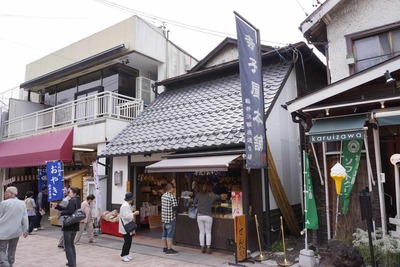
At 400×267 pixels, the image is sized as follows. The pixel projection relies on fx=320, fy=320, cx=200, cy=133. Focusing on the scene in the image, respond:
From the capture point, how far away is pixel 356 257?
21.8 feet

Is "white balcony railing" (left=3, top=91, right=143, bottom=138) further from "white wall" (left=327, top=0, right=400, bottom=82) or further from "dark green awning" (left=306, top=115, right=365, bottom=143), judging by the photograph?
"dark green awning" (left=306, top=115, right=365, bottom=143)

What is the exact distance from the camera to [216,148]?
375 inches

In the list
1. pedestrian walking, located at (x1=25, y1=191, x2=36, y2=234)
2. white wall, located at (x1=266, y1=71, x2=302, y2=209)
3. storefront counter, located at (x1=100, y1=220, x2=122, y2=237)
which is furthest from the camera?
pedestrian walking, located at (x1=25, y1=191, x2=36, y2=234)

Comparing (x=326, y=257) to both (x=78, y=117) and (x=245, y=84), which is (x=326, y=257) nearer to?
(x=245, y=84)

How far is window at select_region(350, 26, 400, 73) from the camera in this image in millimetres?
8570

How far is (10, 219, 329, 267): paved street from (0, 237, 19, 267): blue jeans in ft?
3.94

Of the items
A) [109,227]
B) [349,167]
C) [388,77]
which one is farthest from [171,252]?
[388,77]

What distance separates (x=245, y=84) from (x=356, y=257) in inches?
182

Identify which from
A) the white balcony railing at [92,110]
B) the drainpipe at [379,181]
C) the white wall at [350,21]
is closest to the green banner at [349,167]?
the drainpipe at [379,181]

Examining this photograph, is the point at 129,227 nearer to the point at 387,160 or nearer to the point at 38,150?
the point at 387,160

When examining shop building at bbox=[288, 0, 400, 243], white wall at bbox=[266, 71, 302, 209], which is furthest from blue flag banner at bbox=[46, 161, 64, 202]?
shop building at bbox=[288, 0, 400, 243]

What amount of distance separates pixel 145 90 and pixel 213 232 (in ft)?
28.7

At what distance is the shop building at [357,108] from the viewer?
23.6 feet

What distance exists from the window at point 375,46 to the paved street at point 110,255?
236 inches
